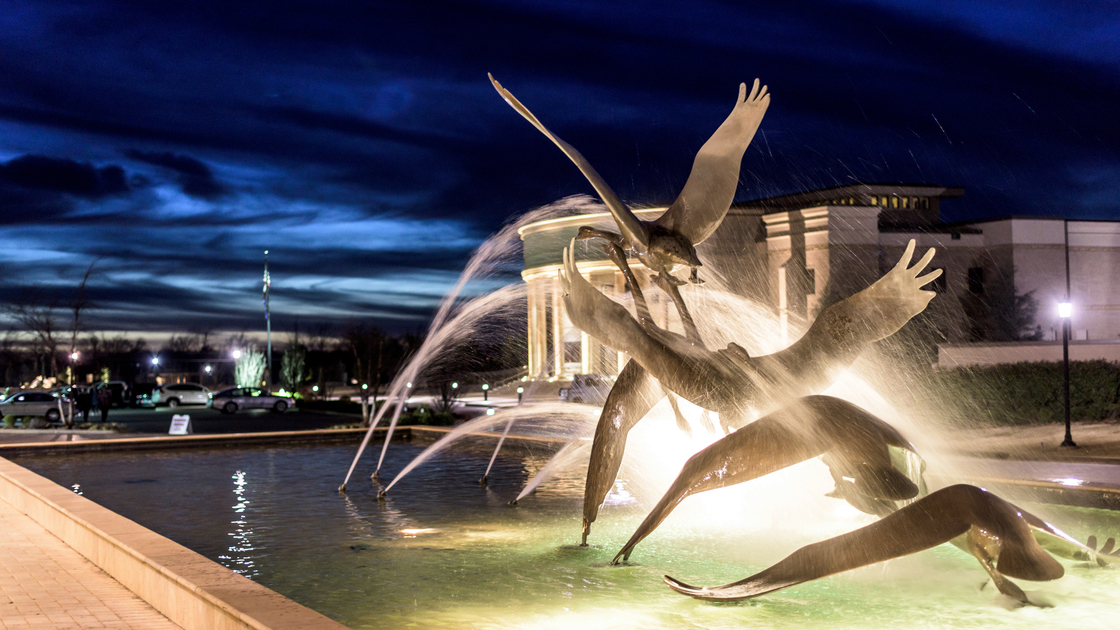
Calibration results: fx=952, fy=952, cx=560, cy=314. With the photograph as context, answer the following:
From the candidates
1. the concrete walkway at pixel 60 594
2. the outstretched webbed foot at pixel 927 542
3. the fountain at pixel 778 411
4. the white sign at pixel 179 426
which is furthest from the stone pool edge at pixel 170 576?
the white sign at pixel 179 426

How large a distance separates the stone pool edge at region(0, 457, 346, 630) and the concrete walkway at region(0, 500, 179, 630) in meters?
0.10

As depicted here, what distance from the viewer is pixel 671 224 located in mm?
8117

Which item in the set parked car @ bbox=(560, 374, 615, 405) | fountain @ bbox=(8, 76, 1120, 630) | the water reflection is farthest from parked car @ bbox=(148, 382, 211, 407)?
fountain @ bbox=(8, 76, 1120, 630)

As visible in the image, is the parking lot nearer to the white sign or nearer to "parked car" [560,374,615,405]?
the white sign

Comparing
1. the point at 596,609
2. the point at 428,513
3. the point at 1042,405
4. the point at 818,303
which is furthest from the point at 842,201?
the point at 596,609

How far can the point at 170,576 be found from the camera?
6.40m

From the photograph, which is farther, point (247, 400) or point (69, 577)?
point (247, 400)

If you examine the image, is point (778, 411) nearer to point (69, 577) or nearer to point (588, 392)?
point (69, 577)

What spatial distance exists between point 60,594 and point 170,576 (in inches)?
59.2

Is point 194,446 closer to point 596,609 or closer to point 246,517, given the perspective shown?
point 246,517

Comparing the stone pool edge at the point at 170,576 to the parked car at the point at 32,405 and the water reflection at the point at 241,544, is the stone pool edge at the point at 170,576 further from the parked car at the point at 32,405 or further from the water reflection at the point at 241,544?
the parked car at the point at 32,405

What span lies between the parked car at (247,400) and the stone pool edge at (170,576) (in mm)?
36846

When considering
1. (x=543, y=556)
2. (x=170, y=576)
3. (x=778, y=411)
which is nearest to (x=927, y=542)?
(x=778, y=411)

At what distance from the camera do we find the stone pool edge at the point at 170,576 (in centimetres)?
530
